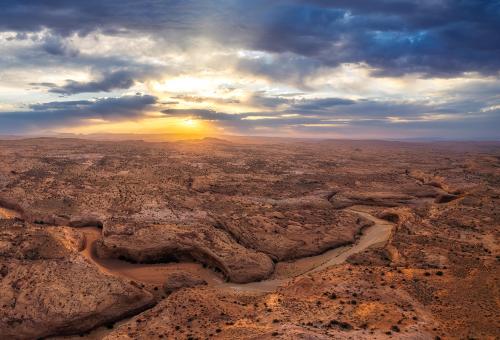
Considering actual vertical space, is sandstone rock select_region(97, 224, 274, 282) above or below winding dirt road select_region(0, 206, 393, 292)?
above

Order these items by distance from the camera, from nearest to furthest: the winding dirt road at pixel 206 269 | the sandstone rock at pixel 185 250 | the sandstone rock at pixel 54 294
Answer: the sandstone rock at pixel 54 294 → the winding dirt road at pixel 206 269 → the sandstone rock at pixel 185 250

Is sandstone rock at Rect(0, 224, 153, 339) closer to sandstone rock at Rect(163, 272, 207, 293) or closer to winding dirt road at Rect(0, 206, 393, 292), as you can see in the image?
sandstone rock at Rect(163, 272, 207, 293)

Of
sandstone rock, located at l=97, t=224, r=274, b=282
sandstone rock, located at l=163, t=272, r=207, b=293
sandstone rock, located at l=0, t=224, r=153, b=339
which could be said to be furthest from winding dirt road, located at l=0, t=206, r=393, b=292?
sandstone rock, located at l=0, t=224, r=153, b=339

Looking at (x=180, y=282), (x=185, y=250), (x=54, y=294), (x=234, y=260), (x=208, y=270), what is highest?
(x=185, y=250)

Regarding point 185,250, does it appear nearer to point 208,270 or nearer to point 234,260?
point 208,270

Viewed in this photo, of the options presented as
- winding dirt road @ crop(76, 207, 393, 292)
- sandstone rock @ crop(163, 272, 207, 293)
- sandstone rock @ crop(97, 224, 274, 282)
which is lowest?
winding dirt road @ crop(76, 207, 393, 292)

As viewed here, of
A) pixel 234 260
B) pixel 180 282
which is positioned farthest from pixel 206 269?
pixel 180 282

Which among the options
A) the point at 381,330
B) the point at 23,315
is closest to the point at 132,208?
the point at 23,315

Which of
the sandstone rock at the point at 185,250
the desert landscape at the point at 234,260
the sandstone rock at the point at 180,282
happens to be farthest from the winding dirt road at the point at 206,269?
the sandstone rock at the point at 180,282

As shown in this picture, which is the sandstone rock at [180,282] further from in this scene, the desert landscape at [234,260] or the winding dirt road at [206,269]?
the winding dirt road at [206,269]
